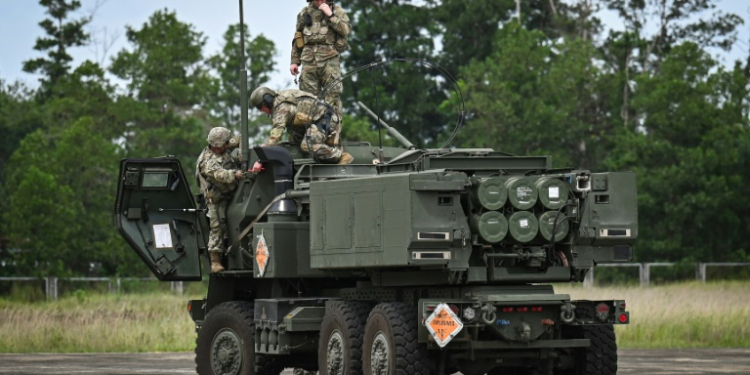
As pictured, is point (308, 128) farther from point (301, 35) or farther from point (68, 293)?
point (68, 293)

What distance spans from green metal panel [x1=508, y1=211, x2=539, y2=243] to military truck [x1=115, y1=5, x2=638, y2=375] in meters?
0.01

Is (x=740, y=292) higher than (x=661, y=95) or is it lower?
lower

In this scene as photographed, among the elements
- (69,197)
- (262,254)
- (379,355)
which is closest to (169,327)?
(262,254)

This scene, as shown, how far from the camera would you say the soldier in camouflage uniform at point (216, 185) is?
1878 cm

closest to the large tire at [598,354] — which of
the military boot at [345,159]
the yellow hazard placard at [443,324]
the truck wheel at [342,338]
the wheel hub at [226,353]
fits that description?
the yellow hazard placard at [443,324]

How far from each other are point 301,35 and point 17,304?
19610 millimetres

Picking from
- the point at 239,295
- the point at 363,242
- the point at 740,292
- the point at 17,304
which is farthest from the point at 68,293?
the point at 363,242

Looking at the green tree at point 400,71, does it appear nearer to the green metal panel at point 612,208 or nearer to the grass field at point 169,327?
A: the grass field at point 169,327

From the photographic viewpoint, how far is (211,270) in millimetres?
18875

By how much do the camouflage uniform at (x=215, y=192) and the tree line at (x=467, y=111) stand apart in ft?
80.2

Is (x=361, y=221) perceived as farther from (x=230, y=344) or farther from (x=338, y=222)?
(x=230, y=344)

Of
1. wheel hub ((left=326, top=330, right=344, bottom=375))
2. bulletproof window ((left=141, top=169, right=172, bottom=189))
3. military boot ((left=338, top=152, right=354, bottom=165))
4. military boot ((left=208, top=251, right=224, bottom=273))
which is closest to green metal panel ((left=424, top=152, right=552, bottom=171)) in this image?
wheel hub ((left=326, top=330, right=344, bottom=375))

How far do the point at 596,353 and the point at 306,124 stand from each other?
459 centimetres

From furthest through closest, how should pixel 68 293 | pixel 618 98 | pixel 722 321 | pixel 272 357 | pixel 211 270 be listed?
pixel 618 98
pixel 68 293
pixel 722 321
pixel 211 270
pixel 272 357
